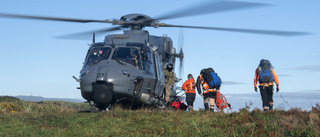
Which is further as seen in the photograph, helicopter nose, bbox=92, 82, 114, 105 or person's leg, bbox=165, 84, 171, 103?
person's leg, bbox=165, 84, 171, 103

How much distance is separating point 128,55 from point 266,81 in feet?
16.8

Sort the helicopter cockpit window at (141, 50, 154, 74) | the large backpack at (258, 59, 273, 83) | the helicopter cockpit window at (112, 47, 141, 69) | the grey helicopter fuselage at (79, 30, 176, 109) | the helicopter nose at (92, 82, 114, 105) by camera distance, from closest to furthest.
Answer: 1. the helicopter nose at (92, 82, 114, 105)
2. the grey helicopter fuselage at (79, 30, 176, 109)
3. the large backpack at (258, 59, 273, 83)
4. the helicopter cockpit window at (112, 47, 141, 69)
5. the helicopter cockpit window at (141, 50, 154, 74)

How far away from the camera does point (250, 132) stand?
733 centimetres

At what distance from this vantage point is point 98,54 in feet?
45.7

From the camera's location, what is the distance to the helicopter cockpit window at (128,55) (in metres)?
13.6

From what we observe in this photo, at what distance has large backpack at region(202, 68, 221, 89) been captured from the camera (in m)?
13.9

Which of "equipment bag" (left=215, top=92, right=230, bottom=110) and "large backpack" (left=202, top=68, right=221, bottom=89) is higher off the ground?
"large backpack" (left=202, top=68, right=221, bottom=89)

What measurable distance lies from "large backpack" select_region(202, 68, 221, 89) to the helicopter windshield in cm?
380

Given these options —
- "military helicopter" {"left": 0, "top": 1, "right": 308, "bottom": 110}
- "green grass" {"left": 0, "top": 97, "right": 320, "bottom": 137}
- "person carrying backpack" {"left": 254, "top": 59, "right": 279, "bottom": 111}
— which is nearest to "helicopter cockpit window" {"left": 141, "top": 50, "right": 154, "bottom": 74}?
"military helicopter" {"left": 0, "top": 1, "right": 308, "bottom": 110}

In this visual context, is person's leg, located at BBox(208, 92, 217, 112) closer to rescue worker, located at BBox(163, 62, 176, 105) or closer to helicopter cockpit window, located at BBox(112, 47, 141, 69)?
helicopter cockpit window, located at BBox(112, 47, 141, 69)

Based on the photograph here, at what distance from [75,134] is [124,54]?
6.33 m

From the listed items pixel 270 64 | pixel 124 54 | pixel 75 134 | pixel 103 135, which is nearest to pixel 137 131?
pixel 103 135

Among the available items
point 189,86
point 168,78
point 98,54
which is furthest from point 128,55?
point 168,78

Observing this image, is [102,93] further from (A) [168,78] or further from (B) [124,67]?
(A) [168,78]
